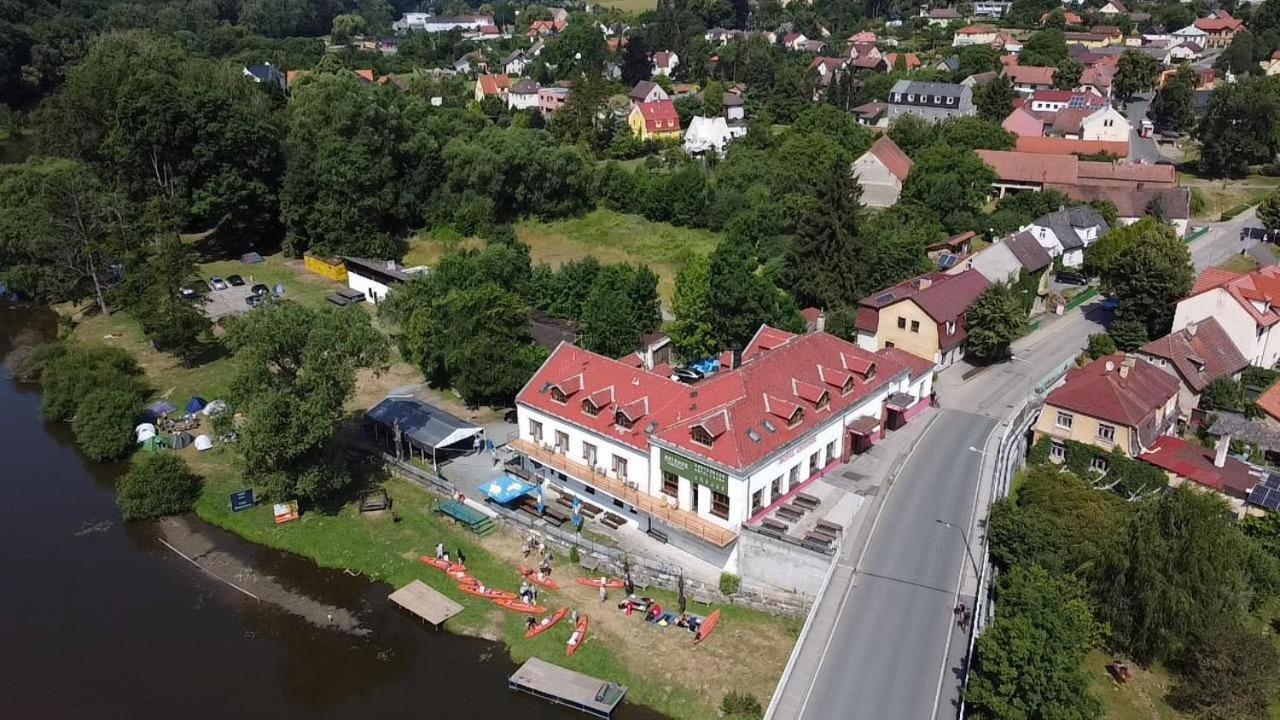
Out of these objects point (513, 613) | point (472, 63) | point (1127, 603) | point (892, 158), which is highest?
point (892, 158)

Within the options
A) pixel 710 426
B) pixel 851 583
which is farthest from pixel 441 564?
pixel 851 583

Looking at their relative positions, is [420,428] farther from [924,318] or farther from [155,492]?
[924,318]

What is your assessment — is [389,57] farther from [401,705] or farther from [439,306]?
[401,705]

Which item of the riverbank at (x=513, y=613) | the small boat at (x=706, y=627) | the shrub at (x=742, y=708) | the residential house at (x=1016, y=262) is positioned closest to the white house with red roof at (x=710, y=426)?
the small boat at (x=706, y=627)

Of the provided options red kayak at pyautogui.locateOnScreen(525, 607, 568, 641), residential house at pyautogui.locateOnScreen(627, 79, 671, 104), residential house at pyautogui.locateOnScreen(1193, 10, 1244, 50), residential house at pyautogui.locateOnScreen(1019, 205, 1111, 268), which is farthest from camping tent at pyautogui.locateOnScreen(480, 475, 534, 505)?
residential house at pyautogui.locateOnScreen(1193, 10, 1244, 50)

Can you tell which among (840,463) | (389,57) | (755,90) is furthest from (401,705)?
(389,57)

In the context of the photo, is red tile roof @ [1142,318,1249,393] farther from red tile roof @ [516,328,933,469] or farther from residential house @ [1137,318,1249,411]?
red tile roof @ [516,328,933,469]
